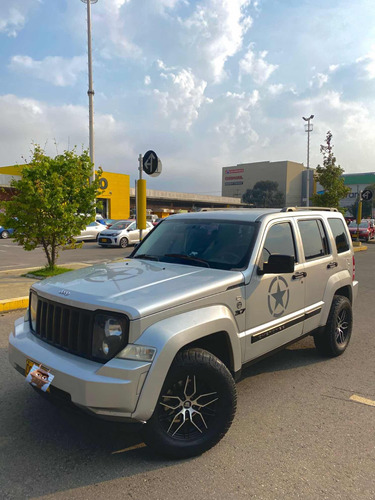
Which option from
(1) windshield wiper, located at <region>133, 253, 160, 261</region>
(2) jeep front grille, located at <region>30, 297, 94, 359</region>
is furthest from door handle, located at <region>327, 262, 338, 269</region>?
(2) jeep front grille, located at <region>30, 297, 94, 359</region>

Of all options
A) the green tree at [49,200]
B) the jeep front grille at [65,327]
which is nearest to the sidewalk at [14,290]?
the green tree at [49,200]

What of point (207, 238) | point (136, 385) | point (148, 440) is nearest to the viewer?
point (136, 385)

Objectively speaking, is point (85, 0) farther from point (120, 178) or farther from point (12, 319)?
point (120, 178)

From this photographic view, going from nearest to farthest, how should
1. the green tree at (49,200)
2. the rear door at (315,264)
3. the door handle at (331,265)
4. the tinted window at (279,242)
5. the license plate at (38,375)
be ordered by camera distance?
the license plate at (38,375), the tinted window at (279,242), the rear door at (315,264), the door handle at (331,265), the green tree at (49,200)

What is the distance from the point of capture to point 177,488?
2.43m

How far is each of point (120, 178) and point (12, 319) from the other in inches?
1702

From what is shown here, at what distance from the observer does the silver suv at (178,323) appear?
246cm

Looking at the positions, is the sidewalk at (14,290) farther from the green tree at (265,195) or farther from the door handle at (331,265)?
the green tree at (265,195)

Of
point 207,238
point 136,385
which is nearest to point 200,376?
point 136,385

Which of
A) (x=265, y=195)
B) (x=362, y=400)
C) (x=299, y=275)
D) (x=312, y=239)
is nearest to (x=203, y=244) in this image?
(x=299, y=275)

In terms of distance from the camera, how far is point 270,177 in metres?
108

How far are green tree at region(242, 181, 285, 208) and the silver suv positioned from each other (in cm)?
9878

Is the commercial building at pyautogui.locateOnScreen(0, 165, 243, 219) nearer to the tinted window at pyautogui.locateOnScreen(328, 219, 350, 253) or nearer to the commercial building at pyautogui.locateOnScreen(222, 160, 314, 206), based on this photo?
the tinted window at pyautogui.locateOnScreen(328, 219, 350, 253)

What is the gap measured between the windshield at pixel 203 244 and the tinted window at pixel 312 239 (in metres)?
0.83
